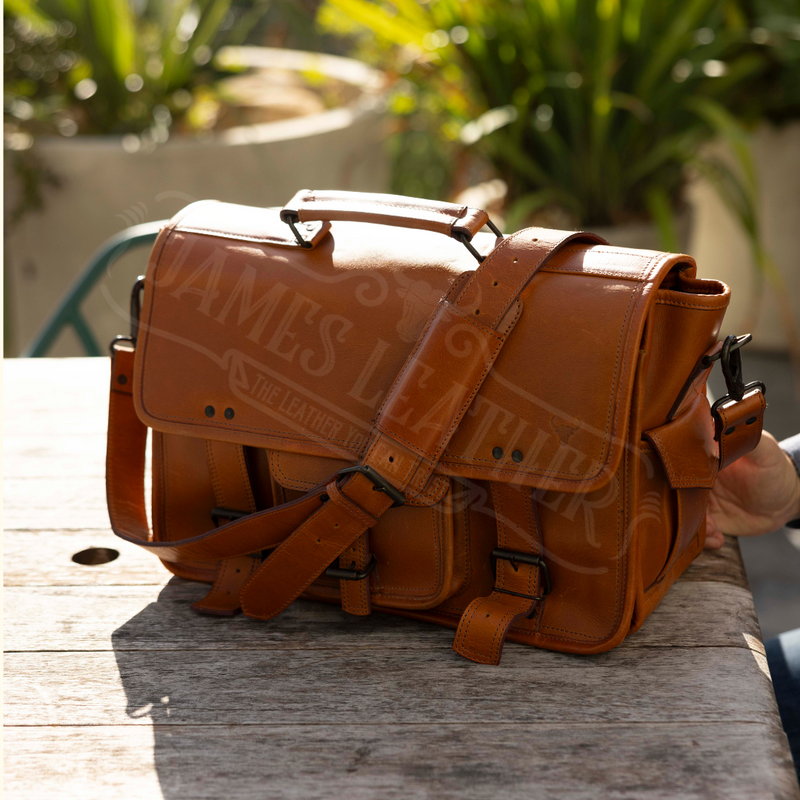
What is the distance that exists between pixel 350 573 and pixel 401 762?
0.81 feet

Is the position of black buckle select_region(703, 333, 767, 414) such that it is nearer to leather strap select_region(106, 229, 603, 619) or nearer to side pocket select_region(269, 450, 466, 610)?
leather strap select_region(106, 229, 603, 619)

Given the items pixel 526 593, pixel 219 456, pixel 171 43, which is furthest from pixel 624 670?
pixel 171 43

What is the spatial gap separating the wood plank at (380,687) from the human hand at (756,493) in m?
0.30

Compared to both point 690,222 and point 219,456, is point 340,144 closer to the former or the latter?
point 690,222

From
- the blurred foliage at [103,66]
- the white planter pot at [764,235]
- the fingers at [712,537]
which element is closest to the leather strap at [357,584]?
the fingers at [712,537]

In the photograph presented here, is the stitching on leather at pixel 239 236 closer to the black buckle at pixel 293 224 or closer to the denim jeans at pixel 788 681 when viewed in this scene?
the black buckle at pixel 293 224

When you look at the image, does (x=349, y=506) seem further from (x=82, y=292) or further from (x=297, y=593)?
(x=82, y=292)

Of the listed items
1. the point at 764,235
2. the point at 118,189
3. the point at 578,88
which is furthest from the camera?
the point at 764,235

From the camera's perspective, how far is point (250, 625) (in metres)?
0.93

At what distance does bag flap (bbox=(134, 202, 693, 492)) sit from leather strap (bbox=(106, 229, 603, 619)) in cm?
2

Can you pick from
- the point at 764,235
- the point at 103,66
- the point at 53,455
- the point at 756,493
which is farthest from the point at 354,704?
the point at 764,235

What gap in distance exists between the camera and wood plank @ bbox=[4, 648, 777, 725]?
77 centimetres

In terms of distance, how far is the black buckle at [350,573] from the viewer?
0.92 m

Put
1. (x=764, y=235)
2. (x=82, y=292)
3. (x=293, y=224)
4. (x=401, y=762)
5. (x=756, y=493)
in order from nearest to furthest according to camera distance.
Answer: (x=401, y=762)
(x=293, y=224)
(x=756, y=493)
(x=82, y=292)
(x=764, y=235)
